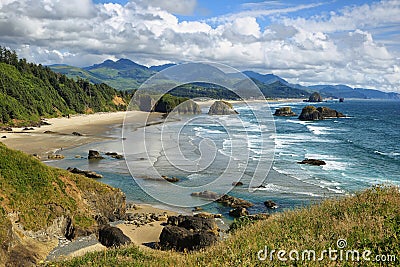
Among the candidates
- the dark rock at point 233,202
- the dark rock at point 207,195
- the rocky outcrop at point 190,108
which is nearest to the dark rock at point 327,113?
the rocky outcrop at point 190,108

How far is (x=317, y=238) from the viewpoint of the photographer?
773cm

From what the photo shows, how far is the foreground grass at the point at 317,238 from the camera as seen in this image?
6.68 metres

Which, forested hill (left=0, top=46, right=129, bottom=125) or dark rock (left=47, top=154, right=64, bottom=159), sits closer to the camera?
dark rock (left=47, top=154, right=64, bottom=159)

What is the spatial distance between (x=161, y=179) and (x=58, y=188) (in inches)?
544

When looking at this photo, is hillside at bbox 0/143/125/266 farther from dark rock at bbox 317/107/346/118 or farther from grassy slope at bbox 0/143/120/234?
dark rock at bbox 317/107/346/118

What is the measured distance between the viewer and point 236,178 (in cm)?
3189

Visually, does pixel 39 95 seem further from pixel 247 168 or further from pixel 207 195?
pixel 207 195

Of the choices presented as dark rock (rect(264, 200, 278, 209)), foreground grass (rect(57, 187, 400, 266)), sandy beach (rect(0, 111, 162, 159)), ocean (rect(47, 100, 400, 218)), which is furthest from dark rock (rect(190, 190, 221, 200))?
sandy beach (rect(0, 111, 162, 159))

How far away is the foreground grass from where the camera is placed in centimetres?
668

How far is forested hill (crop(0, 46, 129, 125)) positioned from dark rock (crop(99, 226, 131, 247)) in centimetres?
5983

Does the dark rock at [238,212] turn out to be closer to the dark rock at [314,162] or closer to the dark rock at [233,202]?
the dark rock at [233,202]

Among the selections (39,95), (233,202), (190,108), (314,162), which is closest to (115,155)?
(190,108)

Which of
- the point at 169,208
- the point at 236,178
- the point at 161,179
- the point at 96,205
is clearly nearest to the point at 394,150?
the point at 236,178

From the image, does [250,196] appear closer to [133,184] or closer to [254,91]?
[133,184]
